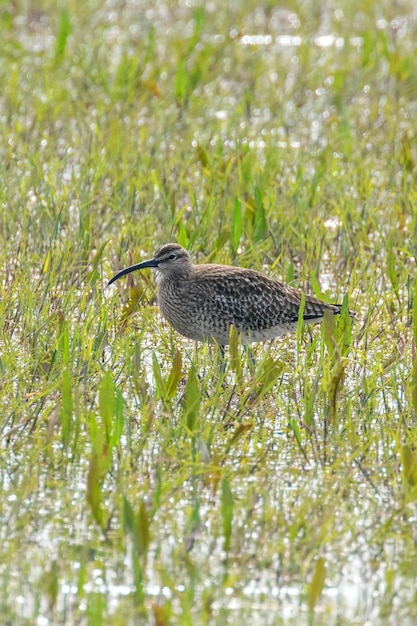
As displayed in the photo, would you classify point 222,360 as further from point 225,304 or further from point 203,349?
point 225,304

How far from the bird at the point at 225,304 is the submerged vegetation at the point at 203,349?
11cm

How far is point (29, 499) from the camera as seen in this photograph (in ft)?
14.6

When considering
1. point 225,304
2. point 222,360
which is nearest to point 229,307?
point 225,304

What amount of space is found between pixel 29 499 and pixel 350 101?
6.91 metres

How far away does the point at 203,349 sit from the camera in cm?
618

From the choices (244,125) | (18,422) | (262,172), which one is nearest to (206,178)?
(262,172)

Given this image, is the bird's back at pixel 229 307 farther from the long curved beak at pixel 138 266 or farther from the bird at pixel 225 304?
the long curved beak at pixel 138 266

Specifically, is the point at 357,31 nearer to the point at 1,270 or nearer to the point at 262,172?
the point at 262,172

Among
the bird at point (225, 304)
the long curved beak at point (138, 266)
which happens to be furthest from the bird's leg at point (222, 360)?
the long curved beak at point (138, 266)

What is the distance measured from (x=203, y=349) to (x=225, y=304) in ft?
0.78

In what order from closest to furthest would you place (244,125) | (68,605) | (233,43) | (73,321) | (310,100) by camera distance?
(68,605), (73,321), (244,125), (310,100), (233,43)

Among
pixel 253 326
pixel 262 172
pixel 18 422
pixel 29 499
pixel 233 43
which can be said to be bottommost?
pixel 29 499

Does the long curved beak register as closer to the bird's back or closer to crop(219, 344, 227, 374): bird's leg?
the bird's back

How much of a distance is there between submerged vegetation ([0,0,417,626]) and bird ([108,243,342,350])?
4.3 inches
